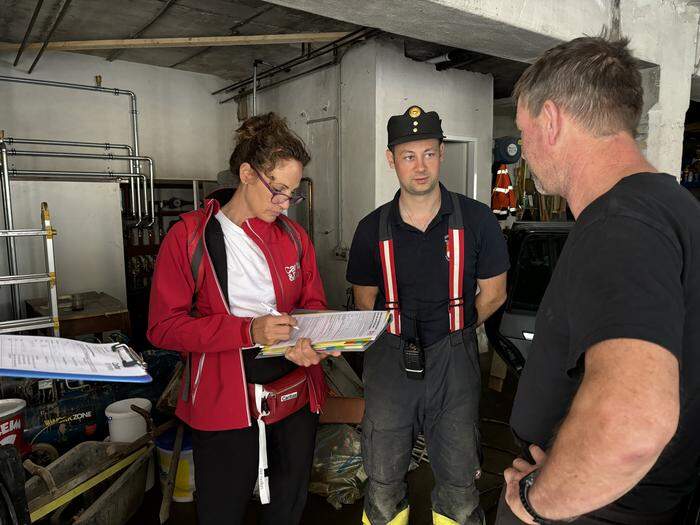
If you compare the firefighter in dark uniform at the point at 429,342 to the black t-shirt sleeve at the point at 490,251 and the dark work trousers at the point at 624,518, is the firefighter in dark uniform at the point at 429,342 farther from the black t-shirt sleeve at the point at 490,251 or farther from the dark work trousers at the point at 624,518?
the dark work trousers at the point at 624,518

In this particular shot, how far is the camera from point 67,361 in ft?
3.37

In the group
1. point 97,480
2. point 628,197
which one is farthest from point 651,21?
point 97,480

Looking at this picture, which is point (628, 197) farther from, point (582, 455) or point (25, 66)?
point (25, 66)

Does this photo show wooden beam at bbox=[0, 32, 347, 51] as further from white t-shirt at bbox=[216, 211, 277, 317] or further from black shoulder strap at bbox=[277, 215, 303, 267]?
white t-shirt at bbox=[216, 211, 277, 317]

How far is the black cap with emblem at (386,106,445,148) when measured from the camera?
2.14m

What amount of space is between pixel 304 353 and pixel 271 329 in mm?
132

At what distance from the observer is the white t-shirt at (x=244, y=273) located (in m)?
1.71

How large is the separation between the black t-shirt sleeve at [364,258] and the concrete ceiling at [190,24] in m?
2.86

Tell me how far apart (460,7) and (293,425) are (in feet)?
6.60

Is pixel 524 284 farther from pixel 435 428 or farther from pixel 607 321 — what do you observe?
pixel 607 321

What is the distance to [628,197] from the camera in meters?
0.82

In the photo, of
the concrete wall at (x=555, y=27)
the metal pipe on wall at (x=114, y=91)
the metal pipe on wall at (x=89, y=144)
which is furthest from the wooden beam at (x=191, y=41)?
the concrete wall at (x=555, y=27)

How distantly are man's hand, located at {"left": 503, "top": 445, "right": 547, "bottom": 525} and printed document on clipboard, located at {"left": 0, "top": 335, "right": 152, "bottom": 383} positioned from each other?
31.3 inches

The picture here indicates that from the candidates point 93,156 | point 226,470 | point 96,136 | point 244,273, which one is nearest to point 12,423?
point 226,470
